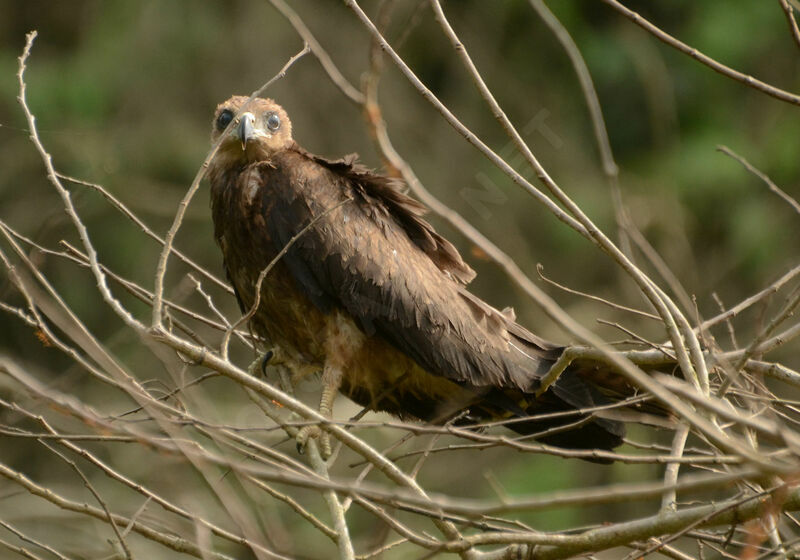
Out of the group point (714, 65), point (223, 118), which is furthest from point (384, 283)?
point (714, 65)

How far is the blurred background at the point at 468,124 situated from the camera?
319 inches

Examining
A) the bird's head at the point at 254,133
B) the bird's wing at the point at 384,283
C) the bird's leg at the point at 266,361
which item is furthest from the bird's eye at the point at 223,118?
the bird's leg at the point at 266,361

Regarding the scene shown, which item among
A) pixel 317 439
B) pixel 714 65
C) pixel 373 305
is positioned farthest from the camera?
pixel 373 305

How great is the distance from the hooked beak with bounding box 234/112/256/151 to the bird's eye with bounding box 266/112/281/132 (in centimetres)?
17

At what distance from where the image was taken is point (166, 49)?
8.86 meters

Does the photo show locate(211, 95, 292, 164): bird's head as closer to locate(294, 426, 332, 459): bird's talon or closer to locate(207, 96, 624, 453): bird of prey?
locate(207, 96, 624, 453): bird of prey

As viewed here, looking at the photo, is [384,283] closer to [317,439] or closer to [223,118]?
[317,439]

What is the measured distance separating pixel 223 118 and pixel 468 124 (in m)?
4.65

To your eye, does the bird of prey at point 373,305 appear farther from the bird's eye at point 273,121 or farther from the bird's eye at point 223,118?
the bird's eye at point 223,118

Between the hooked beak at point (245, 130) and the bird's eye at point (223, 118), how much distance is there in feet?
1.02

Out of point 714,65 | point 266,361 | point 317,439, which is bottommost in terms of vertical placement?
point 317,439

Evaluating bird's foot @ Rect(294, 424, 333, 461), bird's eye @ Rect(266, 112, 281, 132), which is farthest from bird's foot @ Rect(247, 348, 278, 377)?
bird's eye @ Rect(266, 112, 281, 132)

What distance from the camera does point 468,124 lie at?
9102 millimetres

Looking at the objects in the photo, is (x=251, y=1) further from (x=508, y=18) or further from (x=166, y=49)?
(x=508, y=18)
